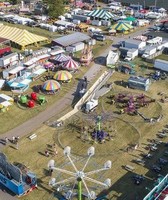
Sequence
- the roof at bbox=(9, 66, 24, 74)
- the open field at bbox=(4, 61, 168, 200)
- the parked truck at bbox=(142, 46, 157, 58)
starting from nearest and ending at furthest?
1. the open field at bbox=(4, 61, 168, 200)
2. the roof at bbox=(9, 66, 24, 74)
3. the parked truck at bbox=(142, 46, 157, 58)

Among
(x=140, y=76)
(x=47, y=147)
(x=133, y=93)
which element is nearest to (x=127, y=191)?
(x=47, y=147)

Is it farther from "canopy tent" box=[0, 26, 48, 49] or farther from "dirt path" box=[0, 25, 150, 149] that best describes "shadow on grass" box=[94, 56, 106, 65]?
"canopy tent" box=[0, 26, 48, 49]

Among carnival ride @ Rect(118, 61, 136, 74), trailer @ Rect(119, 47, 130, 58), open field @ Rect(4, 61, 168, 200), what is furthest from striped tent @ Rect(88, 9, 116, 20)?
open field @ Rect(4, 61, 168, 200)

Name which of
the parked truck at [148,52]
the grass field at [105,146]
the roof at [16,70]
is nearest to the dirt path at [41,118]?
the grass field at [105,146]

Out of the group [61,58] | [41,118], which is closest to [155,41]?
[61,58]

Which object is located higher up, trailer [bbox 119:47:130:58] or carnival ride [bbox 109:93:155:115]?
trailer [bbox 119:47:130:58]

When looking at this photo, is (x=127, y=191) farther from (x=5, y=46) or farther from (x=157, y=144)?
(x=5, y=46)
